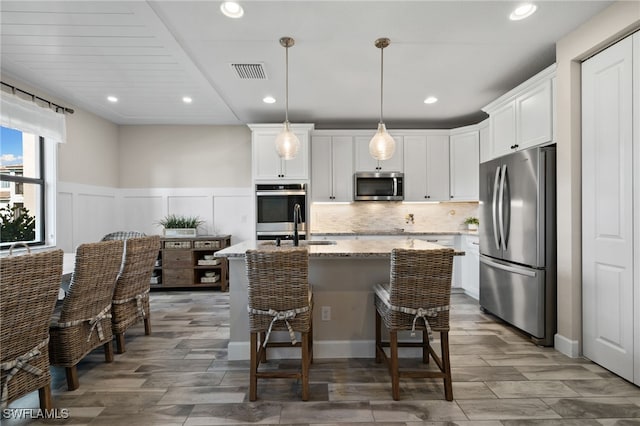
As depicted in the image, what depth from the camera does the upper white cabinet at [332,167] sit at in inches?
193

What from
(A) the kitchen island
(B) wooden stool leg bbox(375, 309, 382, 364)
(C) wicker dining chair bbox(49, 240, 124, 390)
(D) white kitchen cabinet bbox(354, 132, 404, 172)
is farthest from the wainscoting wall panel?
(B) wooden stool leg bbox(375, 309, 382, 364)

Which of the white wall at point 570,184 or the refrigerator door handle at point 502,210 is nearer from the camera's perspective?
the white wall at point 570,184

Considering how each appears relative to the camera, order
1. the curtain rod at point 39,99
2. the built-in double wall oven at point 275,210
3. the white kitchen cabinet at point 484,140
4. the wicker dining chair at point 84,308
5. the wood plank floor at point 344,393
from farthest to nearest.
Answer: the built-in double wall oven at point 275,210 < the white kitchen cabinet at point 484,140 < the curtain rod at point 39,99 < the wicker dining chair at point 84,308 < the wood plank floor at point 344,393

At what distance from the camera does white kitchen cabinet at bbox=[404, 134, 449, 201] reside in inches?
196

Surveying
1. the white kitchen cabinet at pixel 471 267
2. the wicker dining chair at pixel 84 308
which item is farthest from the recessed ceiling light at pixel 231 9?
the white kitchen cabinet at pixel 471 267

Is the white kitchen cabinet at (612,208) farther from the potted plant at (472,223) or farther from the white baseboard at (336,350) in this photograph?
the potted plant at (472,223)

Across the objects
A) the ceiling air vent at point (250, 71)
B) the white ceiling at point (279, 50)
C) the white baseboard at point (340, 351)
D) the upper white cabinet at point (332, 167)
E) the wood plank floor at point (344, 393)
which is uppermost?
the white ceiling at point (279, 50)

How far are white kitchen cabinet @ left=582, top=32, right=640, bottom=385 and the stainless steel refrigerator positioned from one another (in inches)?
10.3

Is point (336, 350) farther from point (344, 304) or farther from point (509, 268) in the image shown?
point (509, 268)

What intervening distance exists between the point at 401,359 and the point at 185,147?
4.50 metres

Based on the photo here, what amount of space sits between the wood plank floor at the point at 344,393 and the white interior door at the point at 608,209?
255 millimetres

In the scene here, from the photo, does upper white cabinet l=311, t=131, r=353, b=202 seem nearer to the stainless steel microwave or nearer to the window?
the stainless steel microwave

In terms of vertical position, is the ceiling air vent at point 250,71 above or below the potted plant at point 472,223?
above

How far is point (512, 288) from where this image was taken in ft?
10.0
